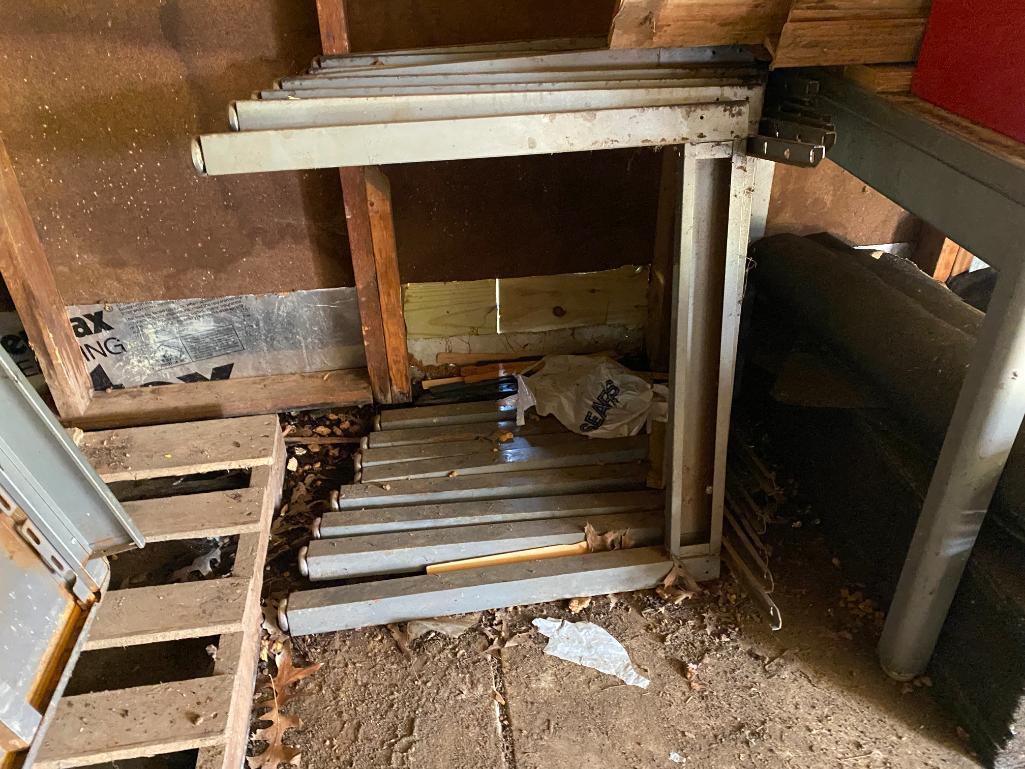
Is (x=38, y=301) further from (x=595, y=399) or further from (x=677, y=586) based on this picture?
(x=677, y=586)

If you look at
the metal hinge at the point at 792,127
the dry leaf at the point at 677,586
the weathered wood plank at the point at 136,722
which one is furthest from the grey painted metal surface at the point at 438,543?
the metal hinge at the point at 792,127

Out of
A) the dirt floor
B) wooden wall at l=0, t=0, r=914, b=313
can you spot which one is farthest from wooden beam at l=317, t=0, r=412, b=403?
the dirt floor

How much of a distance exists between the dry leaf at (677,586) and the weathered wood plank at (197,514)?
1222mm

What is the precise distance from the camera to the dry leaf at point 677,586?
2.18 meters

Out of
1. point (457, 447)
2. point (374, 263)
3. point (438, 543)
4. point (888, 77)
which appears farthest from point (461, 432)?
point (888, 77)

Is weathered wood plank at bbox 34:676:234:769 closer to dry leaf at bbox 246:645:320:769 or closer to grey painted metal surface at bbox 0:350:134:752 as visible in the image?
grey painted metal surface at bbox 0:350:134:752

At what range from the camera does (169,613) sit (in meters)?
1.92

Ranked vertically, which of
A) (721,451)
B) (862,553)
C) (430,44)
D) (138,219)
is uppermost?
(430,44)

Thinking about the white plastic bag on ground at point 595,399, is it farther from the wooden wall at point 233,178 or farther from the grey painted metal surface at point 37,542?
the grey painted metal surface at point 37,542

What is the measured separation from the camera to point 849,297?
2.22 m

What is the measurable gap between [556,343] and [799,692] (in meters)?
1.61

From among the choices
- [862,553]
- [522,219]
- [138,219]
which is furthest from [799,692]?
[138,219]

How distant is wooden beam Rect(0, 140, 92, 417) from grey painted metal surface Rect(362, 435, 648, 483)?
120cm

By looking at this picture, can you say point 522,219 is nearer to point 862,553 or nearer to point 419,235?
point 419,235
